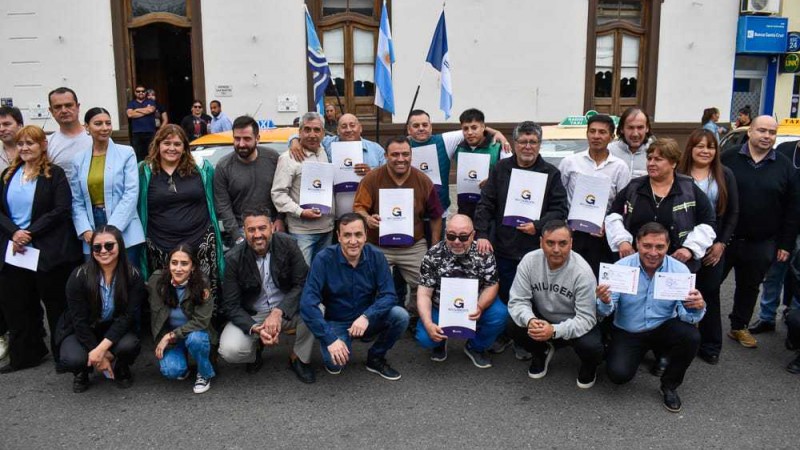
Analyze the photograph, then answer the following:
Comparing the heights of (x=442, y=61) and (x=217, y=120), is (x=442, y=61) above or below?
above

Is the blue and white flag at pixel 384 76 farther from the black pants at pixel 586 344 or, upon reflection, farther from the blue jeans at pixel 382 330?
the black pants at pixel 586 344

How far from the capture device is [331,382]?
4668 mm

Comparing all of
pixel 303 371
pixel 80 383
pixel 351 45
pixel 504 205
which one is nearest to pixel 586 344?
pixel 504 205

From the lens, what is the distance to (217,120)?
12.5 metres

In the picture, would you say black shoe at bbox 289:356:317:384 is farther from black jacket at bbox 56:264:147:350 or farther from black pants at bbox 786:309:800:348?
black pants at bbox 786:309:800:348

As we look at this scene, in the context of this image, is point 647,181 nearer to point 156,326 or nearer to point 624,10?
point 156,326

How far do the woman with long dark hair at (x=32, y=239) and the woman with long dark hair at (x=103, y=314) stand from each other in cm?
40

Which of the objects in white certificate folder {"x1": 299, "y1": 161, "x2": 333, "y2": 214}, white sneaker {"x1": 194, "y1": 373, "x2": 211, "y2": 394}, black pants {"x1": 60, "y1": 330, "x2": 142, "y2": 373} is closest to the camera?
black pants {"x1": 60, "y1": 330, "x2": 142, "y2": 373}

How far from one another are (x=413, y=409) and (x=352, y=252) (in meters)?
1.17

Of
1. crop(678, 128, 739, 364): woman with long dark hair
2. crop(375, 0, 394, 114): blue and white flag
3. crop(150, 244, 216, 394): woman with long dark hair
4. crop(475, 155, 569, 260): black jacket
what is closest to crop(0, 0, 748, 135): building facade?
crop(375, 0, 394, 114): blue and white flag

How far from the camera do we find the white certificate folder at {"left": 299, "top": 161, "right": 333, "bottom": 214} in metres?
5.20

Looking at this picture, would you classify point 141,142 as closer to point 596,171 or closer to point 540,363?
point 596,171

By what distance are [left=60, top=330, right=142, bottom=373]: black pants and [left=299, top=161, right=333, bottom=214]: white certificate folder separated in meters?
1.65

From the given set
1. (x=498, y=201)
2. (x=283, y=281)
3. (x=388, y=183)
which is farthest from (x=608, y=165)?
(x=283, y=281)
